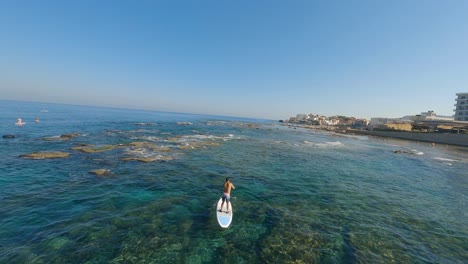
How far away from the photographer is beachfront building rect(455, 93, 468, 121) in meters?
108

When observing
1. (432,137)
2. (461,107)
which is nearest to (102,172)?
(432,137)

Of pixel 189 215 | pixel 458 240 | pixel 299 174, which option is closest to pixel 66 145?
pixel 189 215

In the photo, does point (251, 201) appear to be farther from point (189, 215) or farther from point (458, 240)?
point (458, 240)

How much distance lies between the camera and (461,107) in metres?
111

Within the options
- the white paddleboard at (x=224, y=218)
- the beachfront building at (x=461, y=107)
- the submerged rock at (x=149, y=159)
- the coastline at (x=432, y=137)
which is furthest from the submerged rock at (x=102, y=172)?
the beachfront building at (x=461, y=107)

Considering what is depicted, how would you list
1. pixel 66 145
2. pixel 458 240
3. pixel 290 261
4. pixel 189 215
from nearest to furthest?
pixel 290 261 → pixel 458 240 → pixel 189 215 → pixel 66 145

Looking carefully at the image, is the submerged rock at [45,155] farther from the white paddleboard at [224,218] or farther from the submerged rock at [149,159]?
the white paddleboard at [224,218]

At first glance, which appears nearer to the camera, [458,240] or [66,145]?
[458,240]

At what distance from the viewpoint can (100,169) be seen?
69.6 feet

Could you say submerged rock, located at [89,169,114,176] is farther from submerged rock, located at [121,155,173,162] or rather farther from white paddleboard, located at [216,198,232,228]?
white paddleboard, located at [216,198,232,228]

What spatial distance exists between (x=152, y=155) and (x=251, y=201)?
711 inches

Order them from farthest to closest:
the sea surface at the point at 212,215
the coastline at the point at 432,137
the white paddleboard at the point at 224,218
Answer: the coastline at the point at 432,137
the white paddleboard at the point at 224,218
the sea surface at the point at 212,215

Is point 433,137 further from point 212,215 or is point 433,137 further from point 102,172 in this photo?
point 102,172

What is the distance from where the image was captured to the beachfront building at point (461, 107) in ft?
354
